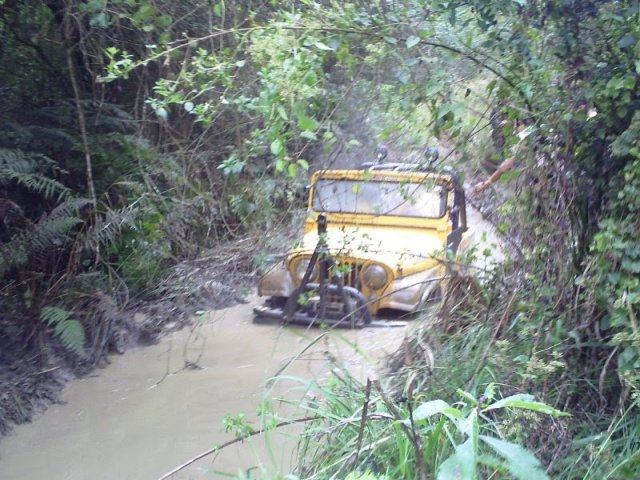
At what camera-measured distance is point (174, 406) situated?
5582 mm

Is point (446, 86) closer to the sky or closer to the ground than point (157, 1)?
closer to the ground

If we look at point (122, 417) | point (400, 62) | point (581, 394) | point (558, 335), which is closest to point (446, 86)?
point (400, 62)

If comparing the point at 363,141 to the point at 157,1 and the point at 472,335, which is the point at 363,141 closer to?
the point at 157,1

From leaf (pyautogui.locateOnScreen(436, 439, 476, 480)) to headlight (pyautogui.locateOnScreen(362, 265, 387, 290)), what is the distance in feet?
13.2

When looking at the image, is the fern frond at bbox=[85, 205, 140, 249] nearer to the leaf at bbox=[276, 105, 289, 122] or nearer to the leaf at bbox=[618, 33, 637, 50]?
the leaf at bbox=[276, 105, 289, 122]

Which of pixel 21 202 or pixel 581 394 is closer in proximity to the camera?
pixel 581 394

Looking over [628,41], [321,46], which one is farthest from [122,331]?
[628,41]

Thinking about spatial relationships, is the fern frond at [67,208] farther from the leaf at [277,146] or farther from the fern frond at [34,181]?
the leaf at [277,146]

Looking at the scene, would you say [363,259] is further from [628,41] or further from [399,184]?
[628,41]

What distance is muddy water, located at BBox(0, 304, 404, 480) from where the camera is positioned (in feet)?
15.2

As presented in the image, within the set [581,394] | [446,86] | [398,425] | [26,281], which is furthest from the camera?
[26,281]

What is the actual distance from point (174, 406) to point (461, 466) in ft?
12.0

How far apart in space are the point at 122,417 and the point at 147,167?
9.18ft

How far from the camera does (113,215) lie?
6.78m
